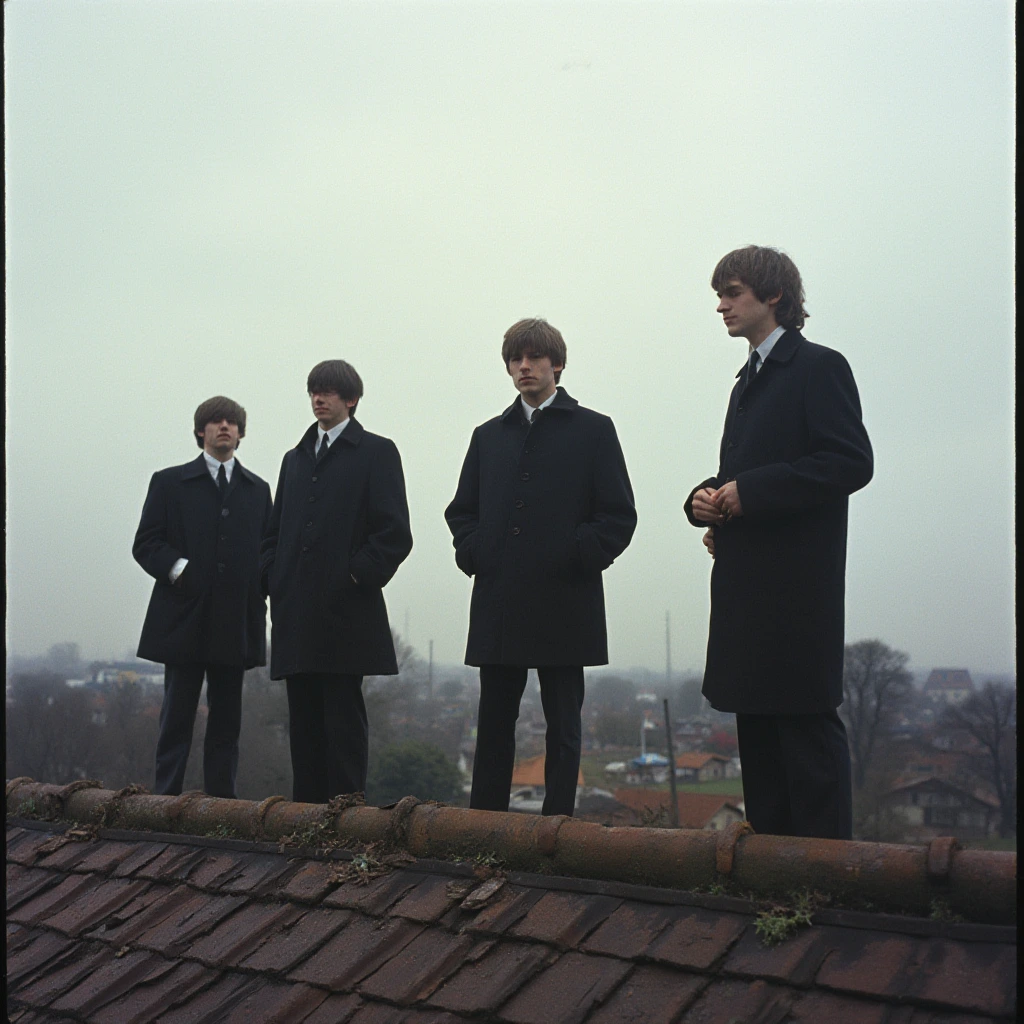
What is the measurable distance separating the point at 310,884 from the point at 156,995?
0.39 m

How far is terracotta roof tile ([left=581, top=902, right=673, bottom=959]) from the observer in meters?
1.85

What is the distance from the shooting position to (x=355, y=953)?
208 cm

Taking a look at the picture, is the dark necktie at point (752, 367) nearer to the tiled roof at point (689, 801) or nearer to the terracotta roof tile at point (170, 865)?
the terracotta roof tile at point (170, 865)

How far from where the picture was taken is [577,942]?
1917 millimetres

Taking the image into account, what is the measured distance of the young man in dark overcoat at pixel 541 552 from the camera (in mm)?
4059

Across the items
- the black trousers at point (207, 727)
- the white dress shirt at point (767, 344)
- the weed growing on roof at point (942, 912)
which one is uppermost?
the white dress shirt at point (767, 344)

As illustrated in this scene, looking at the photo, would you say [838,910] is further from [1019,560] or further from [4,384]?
[4,384]

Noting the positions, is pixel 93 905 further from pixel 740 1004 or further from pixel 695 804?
pixel 695 804

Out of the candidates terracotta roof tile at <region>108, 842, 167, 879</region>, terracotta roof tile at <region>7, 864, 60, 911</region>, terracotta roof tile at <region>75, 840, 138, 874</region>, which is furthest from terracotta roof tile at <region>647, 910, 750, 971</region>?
terracotta roof tile at <region>7, 864, 60, 911</region>

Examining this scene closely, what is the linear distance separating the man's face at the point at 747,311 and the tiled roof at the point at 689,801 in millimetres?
22943

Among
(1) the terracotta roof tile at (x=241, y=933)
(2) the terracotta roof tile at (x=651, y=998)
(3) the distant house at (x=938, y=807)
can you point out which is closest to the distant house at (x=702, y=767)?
(3) the distant house at (x=938, y=807)

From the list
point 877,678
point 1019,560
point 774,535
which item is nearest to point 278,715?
point 774,535

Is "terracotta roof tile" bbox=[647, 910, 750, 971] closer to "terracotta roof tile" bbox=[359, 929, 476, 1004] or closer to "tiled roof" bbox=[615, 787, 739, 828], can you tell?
"terracotta roof tile" bbox=[359, 929, 476, 1004]

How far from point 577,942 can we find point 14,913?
1662mm
